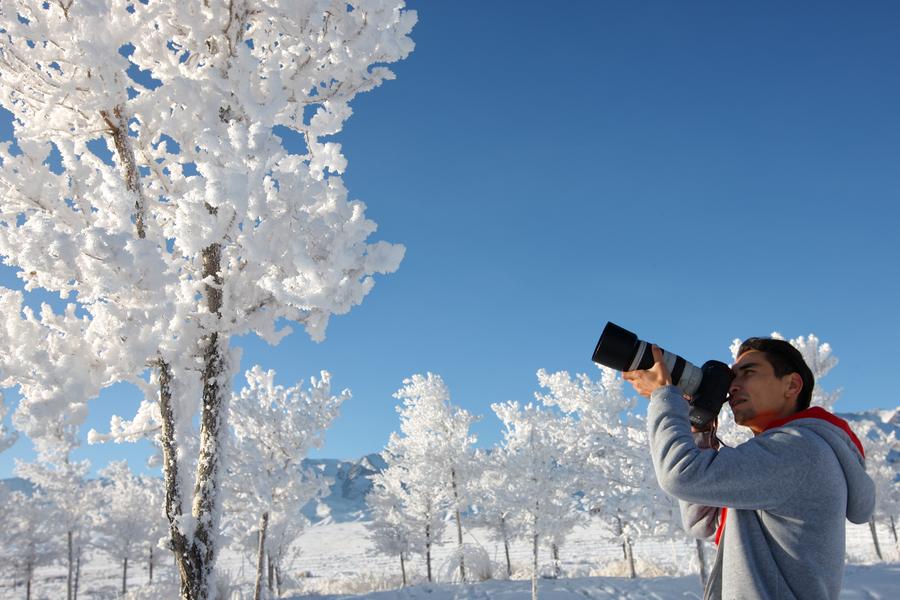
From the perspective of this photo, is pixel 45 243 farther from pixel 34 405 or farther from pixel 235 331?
pixel 235 331

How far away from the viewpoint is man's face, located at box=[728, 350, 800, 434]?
71.2 inches

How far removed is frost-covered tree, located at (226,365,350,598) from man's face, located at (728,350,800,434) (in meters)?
14.3

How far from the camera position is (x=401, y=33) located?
4.68 m

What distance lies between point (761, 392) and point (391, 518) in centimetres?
2552

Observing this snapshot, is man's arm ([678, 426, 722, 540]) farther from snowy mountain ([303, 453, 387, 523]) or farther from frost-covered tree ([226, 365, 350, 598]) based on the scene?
snowy mountain ([303, 453, 387, 523])

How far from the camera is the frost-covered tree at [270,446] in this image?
14.8 metres

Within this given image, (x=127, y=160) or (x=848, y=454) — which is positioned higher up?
(x=127, y=160)

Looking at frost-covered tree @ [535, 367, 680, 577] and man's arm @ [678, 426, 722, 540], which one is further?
frost-covered tree @ [535, 367, 680, 577]

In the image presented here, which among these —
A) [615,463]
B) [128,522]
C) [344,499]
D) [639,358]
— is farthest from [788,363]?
[344,499]

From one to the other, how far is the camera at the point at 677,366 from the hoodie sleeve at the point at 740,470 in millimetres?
290

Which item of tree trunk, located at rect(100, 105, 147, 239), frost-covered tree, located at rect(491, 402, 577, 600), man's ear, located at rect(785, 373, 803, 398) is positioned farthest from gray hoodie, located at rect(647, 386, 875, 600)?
frost-covered tree, located at rect(491, 402, 577, 600)

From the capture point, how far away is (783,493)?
1.50 metres

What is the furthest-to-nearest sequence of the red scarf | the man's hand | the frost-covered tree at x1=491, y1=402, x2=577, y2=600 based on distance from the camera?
the frost-covered tree at x1=491, y1=402, x2=577, y2=600, the man's hand, the red scarf

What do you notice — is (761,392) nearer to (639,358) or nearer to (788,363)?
(788,363)
